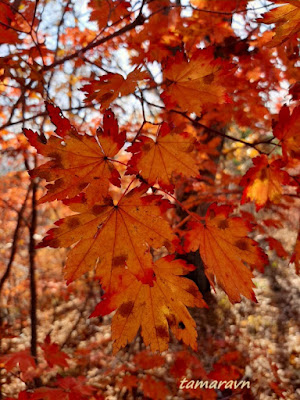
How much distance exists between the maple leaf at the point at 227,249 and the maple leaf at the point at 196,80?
0.36m

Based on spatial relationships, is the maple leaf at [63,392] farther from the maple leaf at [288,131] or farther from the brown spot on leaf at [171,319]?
the maple leaf at [288,131]

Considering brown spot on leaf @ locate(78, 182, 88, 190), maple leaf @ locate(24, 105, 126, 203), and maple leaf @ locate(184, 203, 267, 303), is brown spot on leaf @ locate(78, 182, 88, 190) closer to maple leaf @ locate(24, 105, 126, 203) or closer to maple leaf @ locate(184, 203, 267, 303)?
maple leaf @ locate(24, 105, 126, 203)

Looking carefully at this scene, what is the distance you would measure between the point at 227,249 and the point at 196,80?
0.56 meters

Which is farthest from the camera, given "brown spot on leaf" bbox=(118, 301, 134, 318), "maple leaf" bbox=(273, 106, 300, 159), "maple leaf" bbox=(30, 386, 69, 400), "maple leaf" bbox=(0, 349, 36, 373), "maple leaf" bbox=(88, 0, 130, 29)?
"maple leaf" bbox=(0, 349, 36, 373)

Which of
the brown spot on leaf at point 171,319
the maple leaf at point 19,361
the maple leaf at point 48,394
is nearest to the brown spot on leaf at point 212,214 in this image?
the brown spot on leaf at point 171,319

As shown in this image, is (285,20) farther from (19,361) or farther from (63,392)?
(19,361)

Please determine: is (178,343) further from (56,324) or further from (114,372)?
(56,324)

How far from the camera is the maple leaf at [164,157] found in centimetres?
87

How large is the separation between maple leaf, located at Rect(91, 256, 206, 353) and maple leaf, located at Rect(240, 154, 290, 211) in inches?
17.1

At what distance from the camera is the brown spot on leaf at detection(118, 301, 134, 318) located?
84 centimetres

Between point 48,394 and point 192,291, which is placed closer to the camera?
point 192,291

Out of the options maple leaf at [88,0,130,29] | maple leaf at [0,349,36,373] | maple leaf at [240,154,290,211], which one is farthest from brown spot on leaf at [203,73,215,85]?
maple leaf at [0,349,36,373]

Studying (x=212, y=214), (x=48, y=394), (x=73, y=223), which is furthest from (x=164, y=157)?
(x=48, y=394)

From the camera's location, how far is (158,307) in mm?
876
